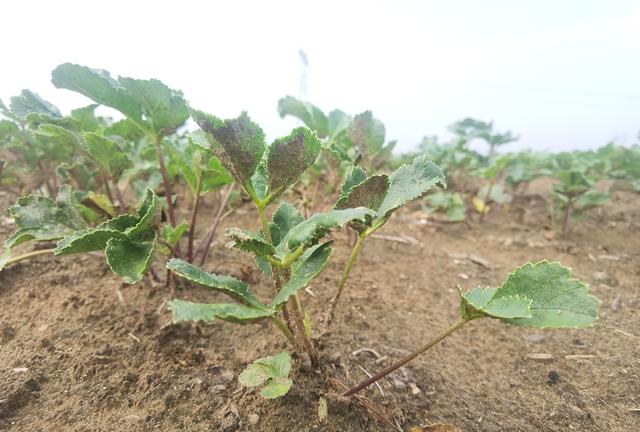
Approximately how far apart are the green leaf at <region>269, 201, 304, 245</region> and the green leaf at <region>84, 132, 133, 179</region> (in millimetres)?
588

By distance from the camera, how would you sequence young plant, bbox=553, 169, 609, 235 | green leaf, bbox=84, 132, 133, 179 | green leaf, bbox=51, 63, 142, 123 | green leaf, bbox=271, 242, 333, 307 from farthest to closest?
1. young plant, bbox=553, 169, 609, 235
2. green leaf, bbox=84, 132, 133, 179
3. green leaf, bbox=51, 63, 142, 123
4. green leaf, bbox=271, 242, 333, 307

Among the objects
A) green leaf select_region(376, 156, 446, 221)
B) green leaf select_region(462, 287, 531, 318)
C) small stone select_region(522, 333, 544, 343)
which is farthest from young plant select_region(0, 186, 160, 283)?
small stone select_region(522, 333, 544, 343)

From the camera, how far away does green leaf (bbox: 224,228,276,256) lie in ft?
2.38

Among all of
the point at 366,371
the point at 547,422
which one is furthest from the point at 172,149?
the point at 547,422

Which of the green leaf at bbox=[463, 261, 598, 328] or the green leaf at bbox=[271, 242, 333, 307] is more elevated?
the green leaf at bbox=[271, 242, 333, 307]

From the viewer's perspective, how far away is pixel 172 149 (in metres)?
1.35

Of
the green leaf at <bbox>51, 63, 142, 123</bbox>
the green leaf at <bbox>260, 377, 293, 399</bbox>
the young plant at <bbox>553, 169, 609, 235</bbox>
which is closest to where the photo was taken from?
the green leaf at <bbox>260, 377, 293, 399</bbox>

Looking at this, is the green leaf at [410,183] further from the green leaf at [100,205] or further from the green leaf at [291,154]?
the green leaf at [100,205]

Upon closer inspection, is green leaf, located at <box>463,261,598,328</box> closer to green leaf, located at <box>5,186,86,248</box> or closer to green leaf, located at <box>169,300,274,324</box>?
green leaf, located at <box>169,300,274,324</box>

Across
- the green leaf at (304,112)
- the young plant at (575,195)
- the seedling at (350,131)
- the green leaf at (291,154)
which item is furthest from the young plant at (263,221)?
the young plant at (575,195)

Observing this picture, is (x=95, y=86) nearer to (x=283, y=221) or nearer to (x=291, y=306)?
(x=283, y=221)

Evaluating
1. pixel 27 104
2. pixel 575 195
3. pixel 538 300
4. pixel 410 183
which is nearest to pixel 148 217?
pixel 410 183

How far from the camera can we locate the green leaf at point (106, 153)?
1.23m

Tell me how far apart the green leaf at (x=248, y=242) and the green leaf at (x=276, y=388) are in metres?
0.28
